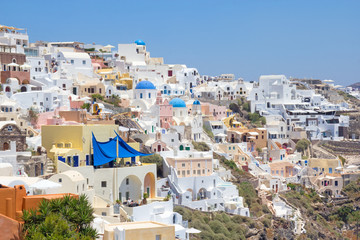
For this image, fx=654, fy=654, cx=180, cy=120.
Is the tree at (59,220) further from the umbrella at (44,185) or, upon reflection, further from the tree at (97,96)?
the tree at (97,96)

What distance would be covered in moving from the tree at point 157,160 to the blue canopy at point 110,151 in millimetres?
4264

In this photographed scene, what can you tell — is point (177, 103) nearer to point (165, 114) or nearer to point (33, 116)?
point (165, 114)

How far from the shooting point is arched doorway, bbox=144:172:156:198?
1566 inches

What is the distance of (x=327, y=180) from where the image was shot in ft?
198

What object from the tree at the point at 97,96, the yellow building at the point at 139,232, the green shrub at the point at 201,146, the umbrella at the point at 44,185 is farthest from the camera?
the tree at the point at 97,96

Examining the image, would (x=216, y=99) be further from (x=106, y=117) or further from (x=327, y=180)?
(x=106, y=117)

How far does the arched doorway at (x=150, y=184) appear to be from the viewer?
39.8m

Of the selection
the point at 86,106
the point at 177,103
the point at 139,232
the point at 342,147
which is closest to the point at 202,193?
the point at 86,106

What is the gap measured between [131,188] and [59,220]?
1704cm

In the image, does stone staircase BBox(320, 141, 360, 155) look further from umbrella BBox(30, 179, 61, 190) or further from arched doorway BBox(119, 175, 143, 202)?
umbrella BBox(30, 179, 61, 190)

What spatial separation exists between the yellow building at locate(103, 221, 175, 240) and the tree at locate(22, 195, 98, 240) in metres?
1.25

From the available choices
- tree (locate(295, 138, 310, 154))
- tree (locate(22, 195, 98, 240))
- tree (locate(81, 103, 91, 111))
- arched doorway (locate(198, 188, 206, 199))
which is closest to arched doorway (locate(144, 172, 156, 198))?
arched doorway (locate(198, 188, 206, 199))

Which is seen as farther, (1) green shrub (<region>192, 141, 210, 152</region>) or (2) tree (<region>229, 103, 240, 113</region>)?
(2) tree (<region>229, 103, 240, 113</region>)

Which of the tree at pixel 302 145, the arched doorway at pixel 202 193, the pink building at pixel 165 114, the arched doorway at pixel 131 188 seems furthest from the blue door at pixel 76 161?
the tree at pixel 302 145
